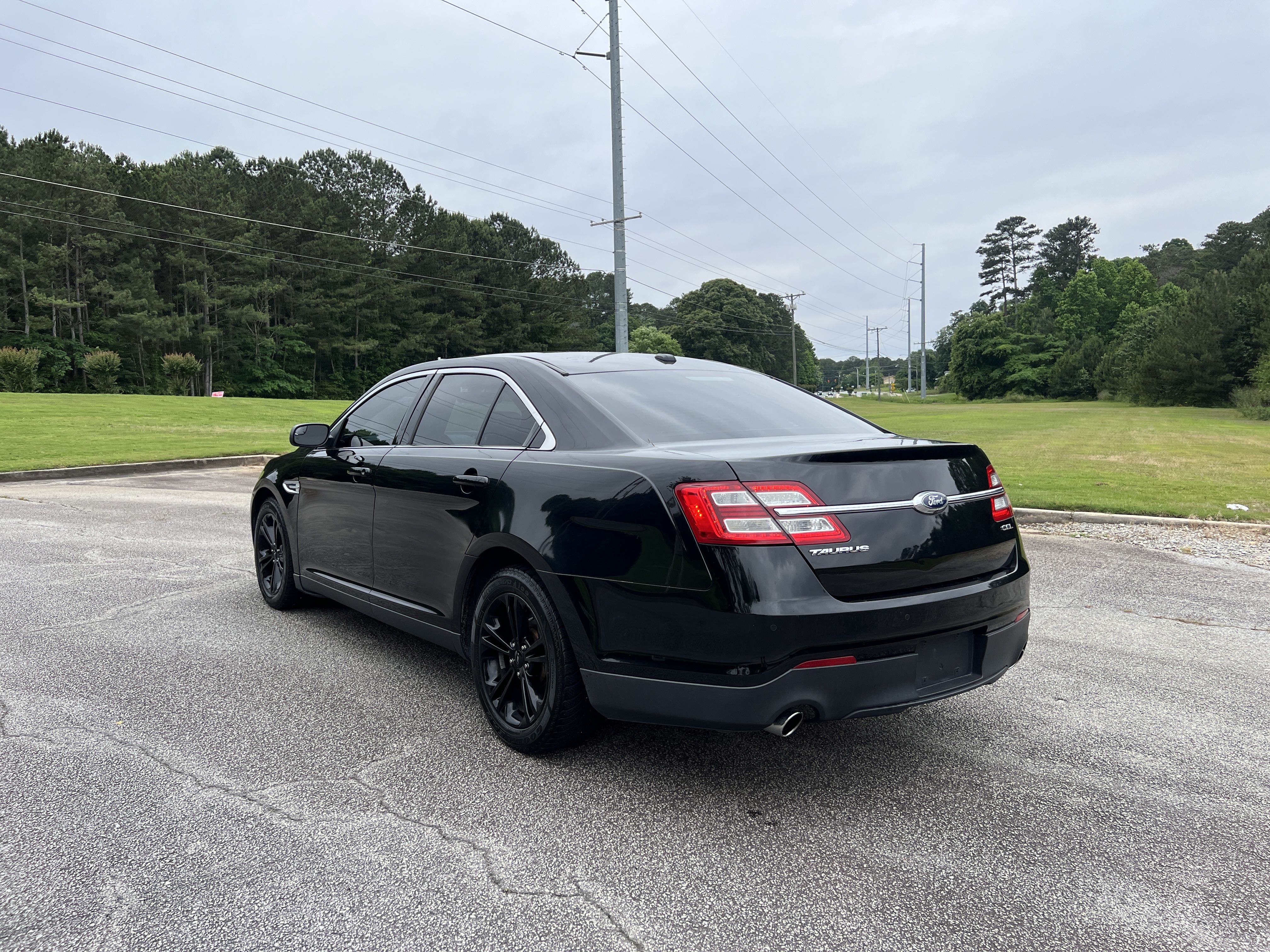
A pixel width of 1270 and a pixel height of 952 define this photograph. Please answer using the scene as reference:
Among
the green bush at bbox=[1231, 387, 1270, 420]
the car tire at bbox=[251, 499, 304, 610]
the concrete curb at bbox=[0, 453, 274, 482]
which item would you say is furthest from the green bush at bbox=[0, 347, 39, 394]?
the green bush at bbox=[1231, 387, 1270, 420]

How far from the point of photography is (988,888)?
254 centimetres

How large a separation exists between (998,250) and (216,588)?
491ft

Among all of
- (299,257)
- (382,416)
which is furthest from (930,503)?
(299,257)

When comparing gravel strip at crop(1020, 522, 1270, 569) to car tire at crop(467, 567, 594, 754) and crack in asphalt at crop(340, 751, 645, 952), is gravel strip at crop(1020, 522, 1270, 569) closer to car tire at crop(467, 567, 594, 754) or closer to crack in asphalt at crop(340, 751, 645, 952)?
car tire at crop(467, 567, 594, 754)

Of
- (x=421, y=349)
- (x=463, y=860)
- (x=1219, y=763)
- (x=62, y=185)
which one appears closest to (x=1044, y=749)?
(x=1219, y=763)

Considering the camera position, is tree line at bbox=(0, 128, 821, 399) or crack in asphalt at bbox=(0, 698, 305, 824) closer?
crack in asphalt at bbox=(0, 698, 305, 824)

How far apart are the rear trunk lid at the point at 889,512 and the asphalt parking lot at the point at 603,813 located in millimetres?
804

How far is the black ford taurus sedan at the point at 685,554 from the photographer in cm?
284

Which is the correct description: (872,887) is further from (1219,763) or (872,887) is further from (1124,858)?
(1219,763)

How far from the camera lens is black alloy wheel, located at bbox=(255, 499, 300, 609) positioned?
5629 mm

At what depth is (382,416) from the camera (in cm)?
492

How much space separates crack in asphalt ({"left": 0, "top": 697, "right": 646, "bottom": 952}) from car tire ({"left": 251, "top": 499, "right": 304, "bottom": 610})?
1.76 metres

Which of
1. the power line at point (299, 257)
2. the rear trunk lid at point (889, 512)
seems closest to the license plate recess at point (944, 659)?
the rear trunk lid at point (889, 512)

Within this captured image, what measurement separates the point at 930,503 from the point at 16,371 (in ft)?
135
